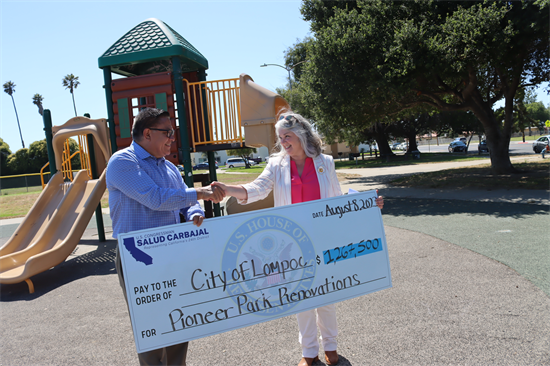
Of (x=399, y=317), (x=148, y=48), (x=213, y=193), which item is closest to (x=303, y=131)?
(x=213, y=193)

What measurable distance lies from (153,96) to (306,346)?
5.66m

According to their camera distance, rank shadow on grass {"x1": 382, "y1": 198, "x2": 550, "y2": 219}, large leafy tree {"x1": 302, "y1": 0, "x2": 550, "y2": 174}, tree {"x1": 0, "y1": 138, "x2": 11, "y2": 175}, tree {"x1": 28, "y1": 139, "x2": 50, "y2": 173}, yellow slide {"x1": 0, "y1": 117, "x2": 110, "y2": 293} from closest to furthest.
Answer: yellow slide {"x1": 0, "y1": 117, "x2": 110, "y2": 293}
shadow on grass {"x1": 382, "y1": 198, "x2": 550, "y2": 219}
large leafy tree {"x1": 302, "y1": 0, "x2": 550, "y2": 174}
tree {"x1": 28, "y1": 139, "x2": 50, "y2": 173}
tree {"x1": 0, "y1": 138, "x2": 11, "y2": 175}

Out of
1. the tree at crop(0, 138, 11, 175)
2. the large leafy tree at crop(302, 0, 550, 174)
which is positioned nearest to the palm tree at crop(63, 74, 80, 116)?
the tree at crop(0, 138, 11, 175)

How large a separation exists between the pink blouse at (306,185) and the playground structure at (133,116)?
3.65 m

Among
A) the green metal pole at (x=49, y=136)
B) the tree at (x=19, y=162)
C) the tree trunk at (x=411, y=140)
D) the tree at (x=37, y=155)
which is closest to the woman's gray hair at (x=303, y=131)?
the green metal pole at (x=49, y=136)

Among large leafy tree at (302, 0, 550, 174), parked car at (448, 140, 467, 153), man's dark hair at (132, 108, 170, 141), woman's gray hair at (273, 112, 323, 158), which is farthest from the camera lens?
parked car at (448, 140, 467, 153)

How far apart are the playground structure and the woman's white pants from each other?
385cm

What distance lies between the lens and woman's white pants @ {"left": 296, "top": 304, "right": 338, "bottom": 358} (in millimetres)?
2992

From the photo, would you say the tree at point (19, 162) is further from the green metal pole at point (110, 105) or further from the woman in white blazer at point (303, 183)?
the woman in white blazer at point (303, 183)

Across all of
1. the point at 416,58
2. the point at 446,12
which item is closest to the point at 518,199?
the point at 416,58

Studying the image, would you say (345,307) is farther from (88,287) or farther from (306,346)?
(88,287)

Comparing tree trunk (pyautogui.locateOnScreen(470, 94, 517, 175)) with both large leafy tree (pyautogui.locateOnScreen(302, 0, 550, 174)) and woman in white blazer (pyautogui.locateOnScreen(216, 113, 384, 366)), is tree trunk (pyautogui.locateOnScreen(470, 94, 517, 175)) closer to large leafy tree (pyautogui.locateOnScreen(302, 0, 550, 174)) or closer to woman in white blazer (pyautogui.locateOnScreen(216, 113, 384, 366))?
large leafy tree (pyautogui.locateOnScreen(302, 0, 550, 174))

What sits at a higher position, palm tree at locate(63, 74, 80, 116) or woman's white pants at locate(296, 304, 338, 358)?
palm tree at locate(63, 74, 80, 116)

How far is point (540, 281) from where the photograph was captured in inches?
174
